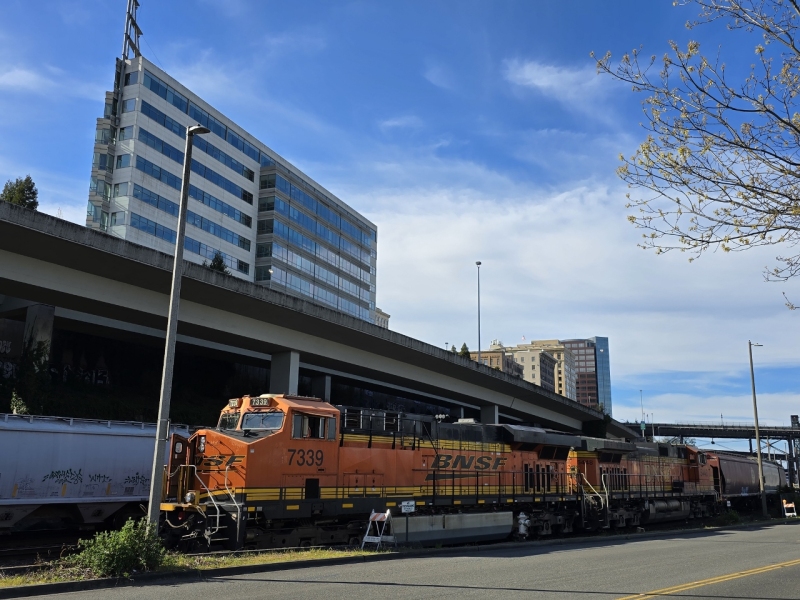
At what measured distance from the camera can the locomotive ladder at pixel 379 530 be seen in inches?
679

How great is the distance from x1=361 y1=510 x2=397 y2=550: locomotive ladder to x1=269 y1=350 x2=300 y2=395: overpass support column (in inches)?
732

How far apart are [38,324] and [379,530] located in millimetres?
19663

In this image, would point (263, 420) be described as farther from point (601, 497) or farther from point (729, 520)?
point (729, 520)

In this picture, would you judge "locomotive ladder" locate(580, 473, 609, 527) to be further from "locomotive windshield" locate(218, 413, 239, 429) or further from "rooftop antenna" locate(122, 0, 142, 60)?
Result: "rooftop antenna" locate(122, 0, 142, 60)

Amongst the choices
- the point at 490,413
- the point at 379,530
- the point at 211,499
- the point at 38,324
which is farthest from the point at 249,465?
the point at 490,413

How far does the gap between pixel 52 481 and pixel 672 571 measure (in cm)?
1663

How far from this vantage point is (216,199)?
66.3 m

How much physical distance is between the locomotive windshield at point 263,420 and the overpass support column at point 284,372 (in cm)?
1930

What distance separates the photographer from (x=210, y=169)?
6538 centimetres

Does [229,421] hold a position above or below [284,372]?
below

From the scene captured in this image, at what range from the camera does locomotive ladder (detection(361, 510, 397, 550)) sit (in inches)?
679

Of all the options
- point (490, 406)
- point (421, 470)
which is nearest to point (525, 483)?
point (421, 470)

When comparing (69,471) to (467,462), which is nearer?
(69,471)

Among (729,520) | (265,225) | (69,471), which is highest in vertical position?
(265,225)
